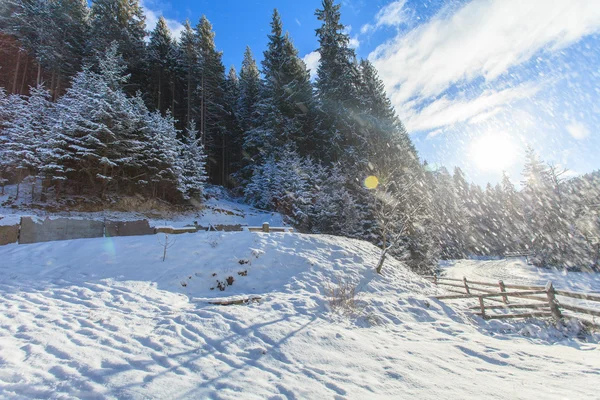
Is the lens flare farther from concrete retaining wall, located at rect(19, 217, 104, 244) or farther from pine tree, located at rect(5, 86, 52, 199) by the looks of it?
pine tree, located at rect(5, 86, 52, 199)

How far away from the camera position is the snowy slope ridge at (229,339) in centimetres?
346

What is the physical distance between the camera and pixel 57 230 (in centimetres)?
1135

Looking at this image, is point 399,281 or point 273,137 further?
point 273,137

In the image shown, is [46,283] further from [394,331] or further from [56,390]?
[394,331]

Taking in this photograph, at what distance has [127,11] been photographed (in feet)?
107

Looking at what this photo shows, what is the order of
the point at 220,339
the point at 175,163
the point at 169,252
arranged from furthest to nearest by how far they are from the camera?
the point at 175,163
the point at 169,252
the point at 220,339

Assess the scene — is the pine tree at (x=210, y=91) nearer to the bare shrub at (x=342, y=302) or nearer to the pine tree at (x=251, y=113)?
the pine tree at (x=251, y=113)

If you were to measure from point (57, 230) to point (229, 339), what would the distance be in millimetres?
11417

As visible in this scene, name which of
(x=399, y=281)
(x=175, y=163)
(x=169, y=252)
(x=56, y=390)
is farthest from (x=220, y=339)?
(x=175, y=163)

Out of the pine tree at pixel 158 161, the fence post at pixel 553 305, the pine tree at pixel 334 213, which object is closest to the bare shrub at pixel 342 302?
the fence post at pixel 553 305

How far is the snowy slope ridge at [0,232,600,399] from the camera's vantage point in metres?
3.46

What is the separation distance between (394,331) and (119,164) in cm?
2132

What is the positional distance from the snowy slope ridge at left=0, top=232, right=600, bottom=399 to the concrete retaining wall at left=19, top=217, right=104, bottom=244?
2.70ft

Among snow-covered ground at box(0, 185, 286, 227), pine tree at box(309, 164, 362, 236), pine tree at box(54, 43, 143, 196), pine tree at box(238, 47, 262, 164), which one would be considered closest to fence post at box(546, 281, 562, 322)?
pine tree at box(309, 164, 362, 236)
